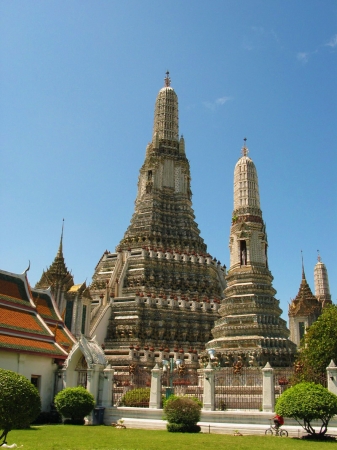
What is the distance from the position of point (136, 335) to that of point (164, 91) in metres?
33.6

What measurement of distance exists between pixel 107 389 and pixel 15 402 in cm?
1253

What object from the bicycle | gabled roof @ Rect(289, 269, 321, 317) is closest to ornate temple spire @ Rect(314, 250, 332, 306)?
gabled roof @ Rect(289, 269, 321, 317)

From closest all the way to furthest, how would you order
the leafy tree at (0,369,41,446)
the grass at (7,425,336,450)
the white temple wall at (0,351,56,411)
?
the leafy tree at (0,369,41,446) < the grass at (7,425,336,450) < the white temple wall at (0,351,56,411)

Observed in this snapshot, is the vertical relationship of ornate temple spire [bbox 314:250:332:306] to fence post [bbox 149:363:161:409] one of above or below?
above

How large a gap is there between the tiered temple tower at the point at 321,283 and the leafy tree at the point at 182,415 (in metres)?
42.4

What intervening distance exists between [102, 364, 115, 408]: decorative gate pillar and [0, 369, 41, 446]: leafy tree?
11.5 meters

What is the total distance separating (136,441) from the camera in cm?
1597

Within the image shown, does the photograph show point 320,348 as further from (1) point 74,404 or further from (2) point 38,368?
(2) point 38,368

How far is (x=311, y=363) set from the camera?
2619 cm

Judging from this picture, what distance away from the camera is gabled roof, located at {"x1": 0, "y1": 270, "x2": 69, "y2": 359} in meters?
24.2

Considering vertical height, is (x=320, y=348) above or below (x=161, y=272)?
below

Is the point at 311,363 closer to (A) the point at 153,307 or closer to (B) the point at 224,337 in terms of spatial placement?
(B) the point at 224,337

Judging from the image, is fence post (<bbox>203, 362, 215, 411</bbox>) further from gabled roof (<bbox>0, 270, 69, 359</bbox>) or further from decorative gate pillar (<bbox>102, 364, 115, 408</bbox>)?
gabled roof (<bbox>0, 270, 69, 359</bbox>)

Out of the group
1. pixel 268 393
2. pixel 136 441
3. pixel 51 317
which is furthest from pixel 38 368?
pixel 268 393
